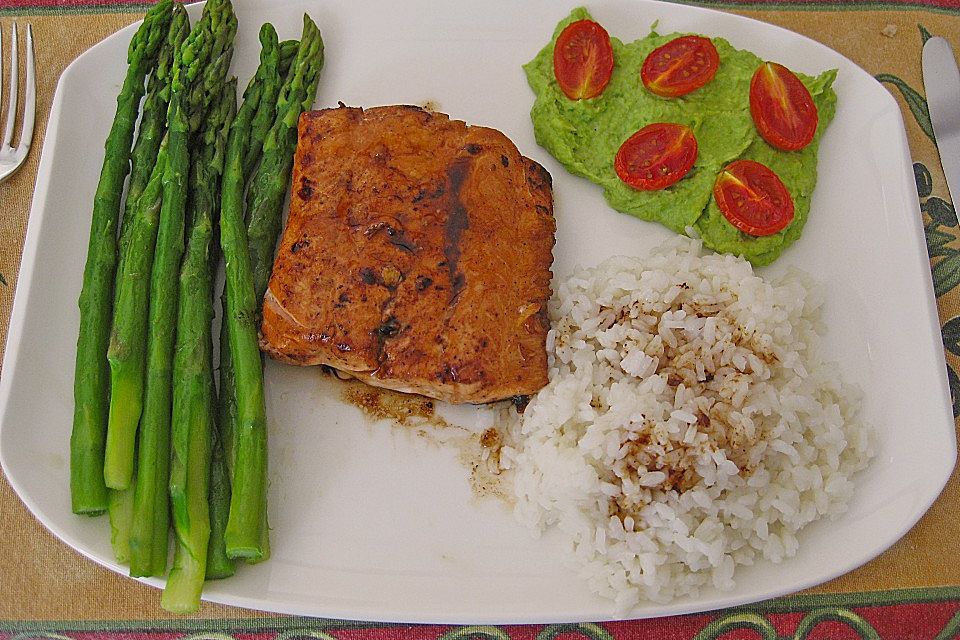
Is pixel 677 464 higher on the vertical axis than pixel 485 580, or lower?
higher

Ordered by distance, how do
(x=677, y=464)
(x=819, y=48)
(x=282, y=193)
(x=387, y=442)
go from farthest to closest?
(x=819, y=48), (x=282, y=193), (x=387, y=442), (x=677, y=464)

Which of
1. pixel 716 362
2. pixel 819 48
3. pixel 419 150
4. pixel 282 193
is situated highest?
pixel 819 48

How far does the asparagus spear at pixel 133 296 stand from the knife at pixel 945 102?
14.6ft

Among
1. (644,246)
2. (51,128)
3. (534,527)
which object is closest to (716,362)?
(644,246)

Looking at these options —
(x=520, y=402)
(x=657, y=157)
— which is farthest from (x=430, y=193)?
(x=657, y=157)

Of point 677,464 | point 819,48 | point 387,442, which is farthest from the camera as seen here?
point 819,48

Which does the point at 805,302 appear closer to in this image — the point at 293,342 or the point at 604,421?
the point at 604,421

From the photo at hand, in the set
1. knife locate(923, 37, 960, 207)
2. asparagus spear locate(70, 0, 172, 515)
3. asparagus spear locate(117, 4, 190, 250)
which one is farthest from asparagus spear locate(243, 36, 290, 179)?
knife locate(923, 37, 960, 207)

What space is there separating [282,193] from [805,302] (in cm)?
277

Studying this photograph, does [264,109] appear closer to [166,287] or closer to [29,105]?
[166,287]

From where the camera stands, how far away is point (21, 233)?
440 centimetres

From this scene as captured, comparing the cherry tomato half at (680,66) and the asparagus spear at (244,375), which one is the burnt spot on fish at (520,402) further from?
the cherry tomato half at (680,66)

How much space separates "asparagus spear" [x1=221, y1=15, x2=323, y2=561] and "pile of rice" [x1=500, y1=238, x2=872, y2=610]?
3.80 ft

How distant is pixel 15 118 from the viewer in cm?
461
